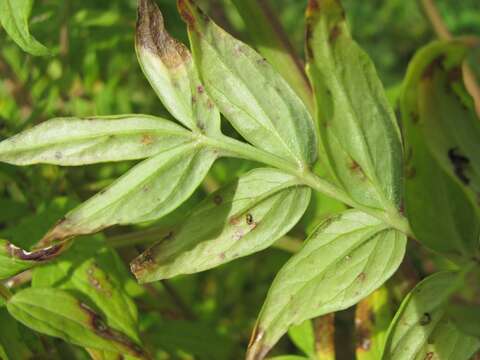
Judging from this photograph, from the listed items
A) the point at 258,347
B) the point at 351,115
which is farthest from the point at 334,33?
the point at 258,347

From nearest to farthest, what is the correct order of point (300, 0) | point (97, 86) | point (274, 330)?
point (274, 330) → point (97, 86) → point (300, 0)

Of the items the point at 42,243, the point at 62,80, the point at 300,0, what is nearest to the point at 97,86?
the point at 62,80

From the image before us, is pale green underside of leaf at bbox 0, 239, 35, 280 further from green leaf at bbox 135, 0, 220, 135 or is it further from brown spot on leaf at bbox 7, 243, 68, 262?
green leaf at bbox 135, 0, 220, 135

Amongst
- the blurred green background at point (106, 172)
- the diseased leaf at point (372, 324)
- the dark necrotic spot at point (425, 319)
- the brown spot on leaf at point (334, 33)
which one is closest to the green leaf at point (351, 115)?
the brown spot on leaf at point (334, 33)

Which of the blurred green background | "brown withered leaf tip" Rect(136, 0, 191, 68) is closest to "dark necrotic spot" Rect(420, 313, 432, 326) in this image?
"brown withered leaf tip" Rect(136, 0, 191, 68)

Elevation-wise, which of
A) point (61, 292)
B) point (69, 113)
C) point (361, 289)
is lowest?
point (361, 289)

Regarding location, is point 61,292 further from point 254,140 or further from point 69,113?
point 69,113
